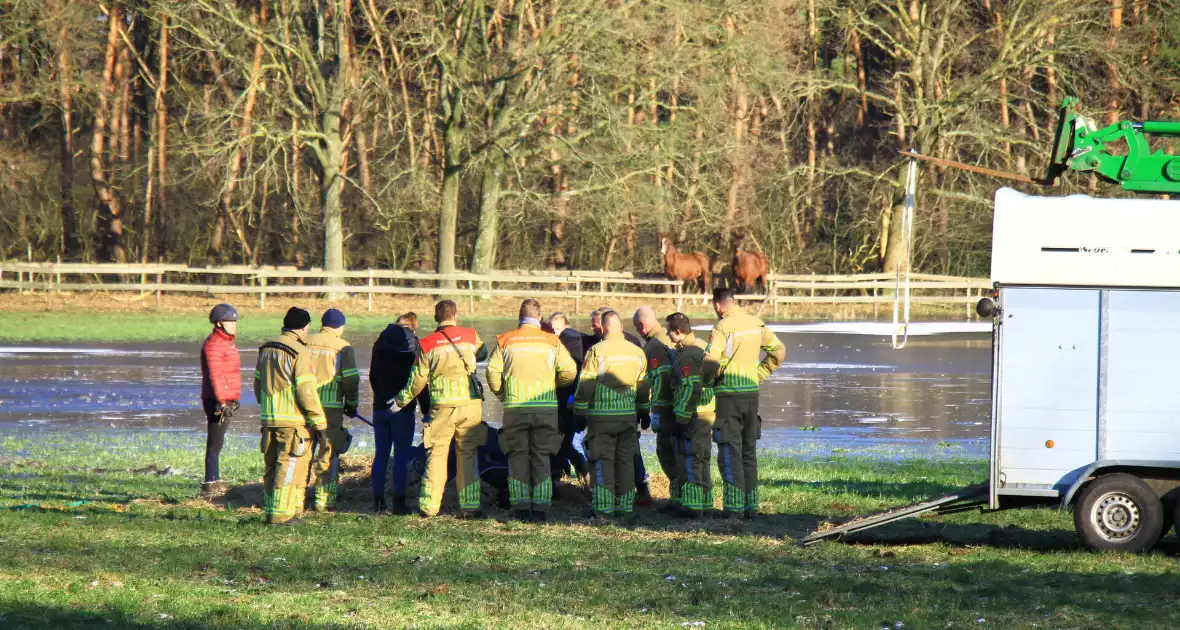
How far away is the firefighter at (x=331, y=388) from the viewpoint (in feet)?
38.5

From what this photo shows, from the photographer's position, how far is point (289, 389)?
11.1 m

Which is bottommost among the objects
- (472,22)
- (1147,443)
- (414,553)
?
(414,553)

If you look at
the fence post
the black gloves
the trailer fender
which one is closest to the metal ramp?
the trailer fender

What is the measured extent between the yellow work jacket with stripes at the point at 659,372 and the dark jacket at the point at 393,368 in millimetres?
1901

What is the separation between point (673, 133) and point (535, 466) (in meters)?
29.9

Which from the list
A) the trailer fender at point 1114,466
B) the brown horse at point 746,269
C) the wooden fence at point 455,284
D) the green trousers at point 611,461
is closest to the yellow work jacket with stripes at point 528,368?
the green trousers at point 611,461

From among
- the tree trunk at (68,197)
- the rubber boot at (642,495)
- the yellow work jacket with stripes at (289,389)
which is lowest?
the rubber boot at (642,495)

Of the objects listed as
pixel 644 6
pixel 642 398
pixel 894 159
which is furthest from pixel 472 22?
Result: pixel 642 398

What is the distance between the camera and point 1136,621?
7.76 metres

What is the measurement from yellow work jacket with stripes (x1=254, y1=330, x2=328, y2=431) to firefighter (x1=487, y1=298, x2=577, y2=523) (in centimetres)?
148

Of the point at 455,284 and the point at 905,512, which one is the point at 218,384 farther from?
the point at 455,284

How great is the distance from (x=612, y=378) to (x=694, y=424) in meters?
0.78

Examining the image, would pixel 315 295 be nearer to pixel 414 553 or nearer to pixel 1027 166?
pixel 1027 166

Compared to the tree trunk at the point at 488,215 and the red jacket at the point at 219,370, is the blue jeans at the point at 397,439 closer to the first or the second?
the red jacket at the point at 219,370
